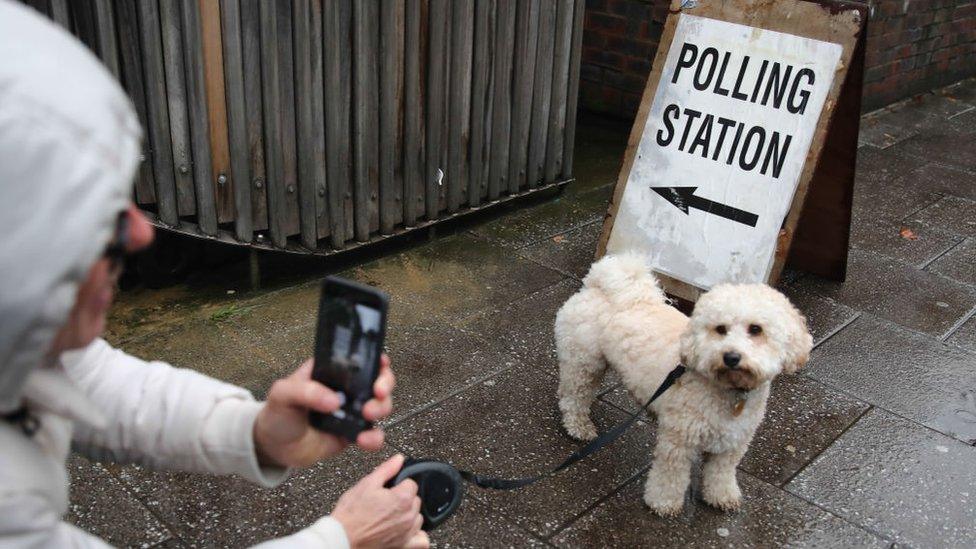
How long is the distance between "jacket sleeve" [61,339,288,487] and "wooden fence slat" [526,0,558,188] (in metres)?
4.17

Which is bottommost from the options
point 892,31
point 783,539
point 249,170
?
point 783,539

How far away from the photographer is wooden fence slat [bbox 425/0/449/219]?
491 cm

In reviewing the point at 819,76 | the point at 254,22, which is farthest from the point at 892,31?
the point at 254,22

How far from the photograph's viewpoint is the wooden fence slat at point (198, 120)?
399 cm

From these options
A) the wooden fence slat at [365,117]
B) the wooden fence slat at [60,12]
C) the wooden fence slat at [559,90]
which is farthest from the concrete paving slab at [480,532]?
the wooden fence slat at [559,90]

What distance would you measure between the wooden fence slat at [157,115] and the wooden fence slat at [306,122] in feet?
2.16

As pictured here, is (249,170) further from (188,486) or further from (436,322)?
(188,486)

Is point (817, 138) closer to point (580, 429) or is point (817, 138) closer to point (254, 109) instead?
point (580, 429)

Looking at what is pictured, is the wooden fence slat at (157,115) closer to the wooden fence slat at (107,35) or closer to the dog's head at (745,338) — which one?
the wooden fence slat at (107,35)

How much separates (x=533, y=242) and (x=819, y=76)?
2.03 meters

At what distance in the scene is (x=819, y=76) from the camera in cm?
434

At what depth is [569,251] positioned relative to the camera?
5523 mm

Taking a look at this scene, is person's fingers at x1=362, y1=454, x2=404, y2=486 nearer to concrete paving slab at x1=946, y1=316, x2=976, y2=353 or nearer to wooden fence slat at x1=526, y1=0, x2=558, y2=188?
concrete paving slab at x1=946, y1=316, x2=976, y2=353

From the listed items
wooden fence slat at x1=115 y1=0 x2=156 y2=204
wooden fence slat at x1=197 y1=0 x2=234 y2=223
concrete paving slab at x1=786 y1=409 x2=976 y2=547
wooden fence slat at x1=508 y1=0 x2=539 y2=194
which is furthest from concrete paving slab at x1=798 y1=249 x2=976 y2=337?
wooden fence slat at x1=115 y1=0 x2=156 y2=204
